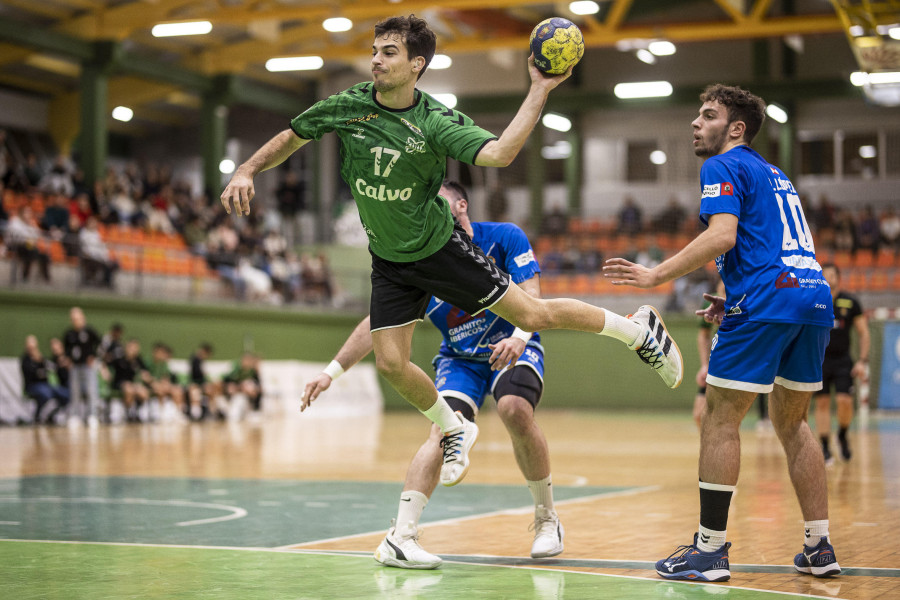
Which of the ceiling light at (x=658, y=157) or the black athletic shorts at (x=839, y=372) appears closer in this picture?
the black athletic shorts at (x=839, y=372)

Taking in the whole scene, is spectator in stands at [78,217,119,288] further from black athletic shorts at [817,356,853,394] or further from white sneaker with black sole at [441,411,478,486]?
white sneaker with black sole at [441,411,478,486]

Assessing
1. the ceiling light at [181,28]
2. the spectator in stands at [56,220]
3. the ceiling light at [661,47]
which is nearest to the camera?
the spectator in stands at [56,220]

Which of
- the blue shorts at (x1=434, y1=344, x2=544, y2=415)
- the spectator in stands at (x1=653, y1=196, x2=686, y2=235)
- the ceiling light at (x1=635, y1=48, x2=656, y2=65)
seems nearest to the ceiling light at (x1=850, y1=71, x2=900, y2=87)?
the spectator in stands at (x1=653, y1=196, x2=686, y2=235)

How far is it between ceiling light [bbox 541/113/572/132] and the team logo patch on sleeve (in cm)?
3042

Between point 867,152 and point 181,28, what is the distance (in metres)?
21.4

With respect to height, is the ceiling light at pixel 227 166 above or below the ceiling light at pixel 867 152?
above

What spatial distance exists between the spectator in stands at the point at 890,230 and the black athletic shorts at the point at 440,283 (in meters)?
28.0

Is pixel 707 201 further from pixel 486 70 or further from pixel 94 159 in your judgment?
pixel 486 70

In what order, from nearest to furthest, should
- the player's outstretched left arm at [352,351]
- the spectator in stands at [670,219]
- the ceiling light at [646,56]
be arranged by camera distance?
the player's outstretched left arm at [352,351] → the spectator in stands at [670,219] → the ceiling light at [646,56]

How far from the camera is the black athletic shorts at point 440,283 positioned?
5629 mm

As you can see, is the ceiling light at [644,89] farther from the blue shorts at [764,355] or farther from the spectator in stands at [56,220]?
the blue shorts at [764,355]

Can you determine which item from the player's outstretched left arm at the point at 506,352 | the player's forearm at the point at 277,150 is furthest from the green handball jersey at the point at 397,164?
the player's outstretched left arm at the point at 506,352

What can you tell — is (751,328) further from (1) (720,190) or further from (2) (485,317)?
(2) (485,317)

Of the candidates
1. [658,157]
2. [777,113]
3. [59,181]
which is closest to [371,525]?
[59,181]
